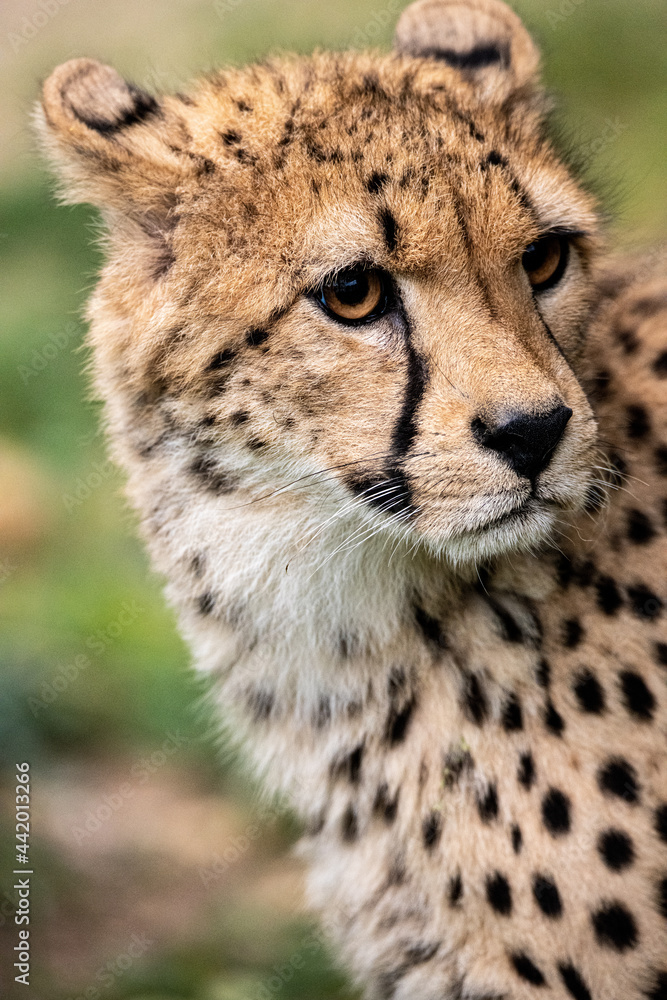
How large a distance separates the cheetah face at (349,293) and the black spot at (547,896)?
58 cm

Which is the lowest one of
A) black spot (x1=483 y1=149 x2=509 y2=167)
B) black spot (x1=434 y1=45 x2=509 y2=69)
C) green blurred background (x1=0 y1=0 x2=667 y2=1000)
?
green blurred background (x1=0 y1=0 x2=667 y2=1000)

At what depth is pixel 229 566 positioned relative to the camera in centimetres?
191

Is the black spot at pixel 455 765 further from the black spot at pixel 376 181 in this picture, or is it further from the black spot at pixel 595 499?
the black spot at pixel 376 181

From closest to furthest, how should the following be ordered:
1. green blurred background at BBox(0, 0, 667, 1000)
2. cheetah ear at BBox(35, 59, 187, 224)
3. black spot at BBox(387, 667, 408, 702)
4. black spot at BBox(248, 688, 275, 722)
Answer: cheetah ear at BBox(35, 59, 187, 224), black spot at BBox(387, 667, 408, 702), black spot at BBox(248, 688, 275, 722), green blurred background at BBox(0, 0, 667, 1000)

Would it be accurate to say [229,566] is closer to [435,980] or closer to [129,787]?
[435,980]

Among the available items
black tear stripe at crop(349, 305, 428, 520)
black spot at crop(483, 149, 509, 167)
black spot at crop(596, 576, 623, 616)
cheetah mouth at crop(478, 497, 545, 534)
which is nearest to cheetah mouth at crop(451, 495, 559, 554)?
cheetah mouth at crop(478, 497, 545, 534)

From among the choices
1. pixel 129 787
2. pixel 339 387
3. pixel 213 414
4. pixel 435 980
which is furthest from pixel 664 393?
pixel 129 787

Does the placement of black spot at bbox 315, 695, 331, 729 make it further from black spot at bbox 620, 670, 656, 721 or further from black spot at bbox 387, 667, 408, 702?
black spot at bbox 620, 670, 656, 721

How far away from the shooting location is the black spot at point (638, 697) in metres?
1.79

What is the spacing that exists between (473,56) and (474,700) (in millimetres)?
1362

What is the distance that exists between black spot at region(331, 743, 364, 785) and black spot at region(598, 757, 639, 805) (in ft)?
1.51

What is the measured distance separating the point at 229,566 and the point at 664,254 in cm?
116

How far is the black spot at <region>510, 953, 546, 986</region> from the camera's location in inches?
69.7

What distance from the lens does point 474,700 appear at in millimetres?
1883
